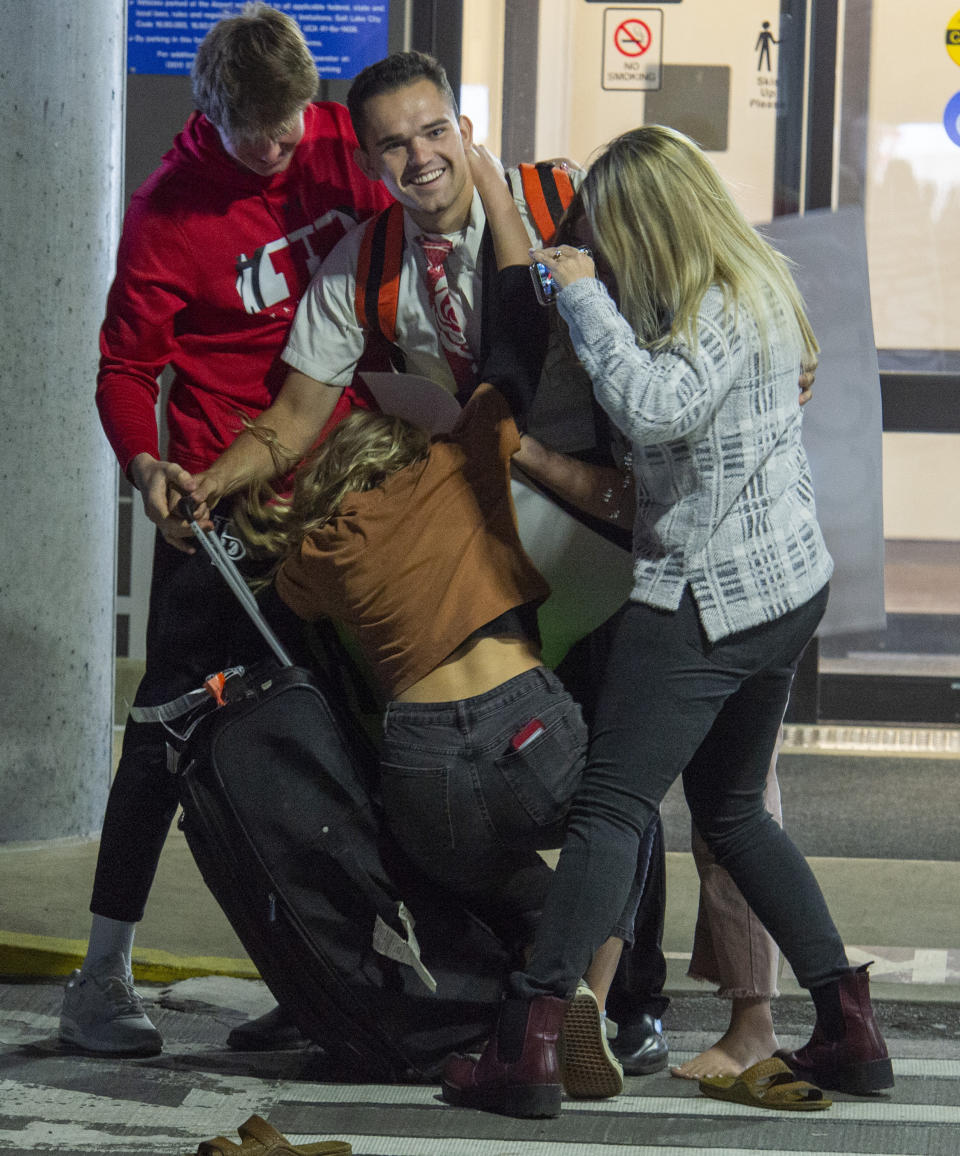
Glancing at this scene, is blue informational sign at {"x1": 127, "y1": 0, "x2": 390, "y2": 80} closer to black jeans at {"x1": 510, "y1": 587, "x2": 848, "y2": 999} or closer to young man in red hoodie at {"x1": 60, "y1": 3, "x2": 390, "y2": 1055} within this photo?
young man in red hoodie at {"x1": 60, "y1": 3, "x2": 390, "y2": 1055}

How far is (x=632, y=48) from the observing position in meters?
6.20

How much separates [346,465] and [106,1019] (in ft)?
3.64

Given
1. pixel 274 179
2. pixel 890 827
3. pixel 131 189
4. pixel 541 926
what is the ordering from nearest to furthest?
pixel 541 926, pixel 274 179, pixel 890 827, pixel 131 189

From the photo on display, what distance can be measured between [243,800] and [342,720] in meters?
0.23

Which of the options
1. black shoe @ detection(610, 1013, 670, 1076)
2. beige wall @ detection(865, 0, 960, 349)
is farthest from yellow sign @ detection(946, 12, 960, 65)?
black shoe @ detection(610, 1013, 670, 1076)

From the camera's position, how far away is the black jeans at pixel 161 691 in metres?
2.96

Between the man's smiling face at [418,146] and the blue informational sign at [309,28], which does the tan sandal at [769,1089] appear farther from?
the blue informational sign at [309,28]

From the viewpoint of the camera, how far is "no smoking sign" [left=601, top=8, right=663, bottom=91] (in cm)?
618

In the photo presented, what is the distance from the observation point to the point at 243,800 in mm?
2652

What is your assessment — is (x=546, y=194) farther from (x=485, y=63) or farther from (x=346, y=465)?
(x=485, y=63)

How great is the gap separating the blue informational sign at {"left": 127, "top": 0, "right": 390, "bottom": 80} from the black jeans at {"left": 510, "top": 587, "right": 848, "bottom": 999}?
414 centimetres

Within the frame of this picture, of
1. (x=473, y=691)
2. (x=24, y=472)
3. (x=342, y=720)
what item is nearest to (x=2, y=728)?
(x=24, y=472)

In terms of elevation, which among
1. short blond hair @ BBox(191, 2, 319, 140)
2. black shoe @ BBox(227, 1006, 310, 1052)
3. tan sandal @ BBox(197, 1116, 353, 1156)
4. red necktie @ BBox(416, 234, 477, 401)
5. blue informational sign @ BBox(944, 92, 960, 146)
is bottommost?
black shoe @ BBox(227, 1006, 310, 1052)

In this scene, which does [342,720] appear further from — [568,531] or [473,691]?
[568,531]
